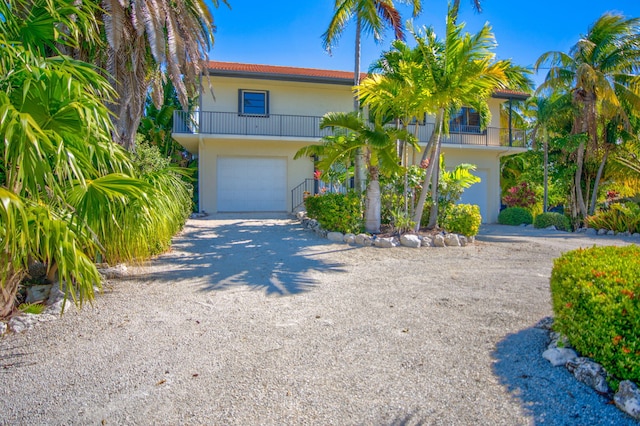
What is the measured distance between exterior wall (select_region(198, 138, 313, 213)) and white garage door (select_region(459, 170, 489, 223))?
8.52m

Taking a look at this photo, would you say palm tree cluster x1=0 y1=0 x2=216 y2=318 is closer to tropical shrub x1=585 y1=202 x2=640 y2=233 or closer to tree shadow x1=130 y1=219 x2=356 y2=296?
tree shadow x1=130 y1=219 x2=356 y2=296

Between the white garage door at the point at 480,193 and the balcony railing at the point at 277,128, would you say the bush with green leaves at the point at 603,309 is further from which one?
the white garage door at the point at 480,193

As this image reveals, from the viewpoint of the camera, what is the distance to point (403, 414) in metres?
2.59

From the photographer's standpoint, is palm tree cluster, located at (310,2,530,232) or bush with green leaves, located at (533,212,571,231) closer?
palm tree cluster, located at (310,2,530,232)

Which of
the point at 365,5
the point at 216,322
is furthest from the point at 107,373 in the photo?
the point at 365,5

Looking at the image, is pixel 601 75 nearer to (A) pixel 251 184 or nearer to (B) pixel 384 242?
(B) pixel 384 242

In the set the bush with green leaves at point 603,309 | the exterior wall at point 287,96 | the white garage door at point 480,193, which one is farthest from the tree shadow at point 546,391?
the white garage door at point 480,193

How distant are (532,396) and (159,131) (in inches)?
761

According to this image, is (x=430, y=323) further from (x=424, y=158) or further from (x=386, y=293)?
(x=424, y=158)

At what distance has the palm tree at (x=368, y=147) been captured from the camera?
9.20 meters

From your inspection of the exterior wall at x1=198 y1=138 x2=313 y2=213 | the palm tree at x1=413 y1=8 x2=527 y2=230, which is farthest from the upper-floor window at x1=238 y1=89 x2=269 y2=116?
the palm tree at x1=413 y1=8 x2=527 y2=230

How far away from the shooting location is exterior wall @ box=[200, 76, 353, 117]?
1678 centimetres

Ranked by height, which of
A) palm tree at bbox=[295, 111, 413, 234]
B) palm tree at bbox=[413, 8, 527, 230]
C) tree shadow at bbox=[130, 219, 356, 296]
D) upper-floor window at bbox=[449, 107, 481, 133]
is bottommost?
tree shadow at bbox=[130, 219, 356, 296]

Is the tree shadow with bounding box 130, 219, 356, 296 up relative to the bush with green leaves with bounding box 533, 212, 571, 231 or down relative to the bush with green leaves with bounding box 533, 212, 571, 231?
down
